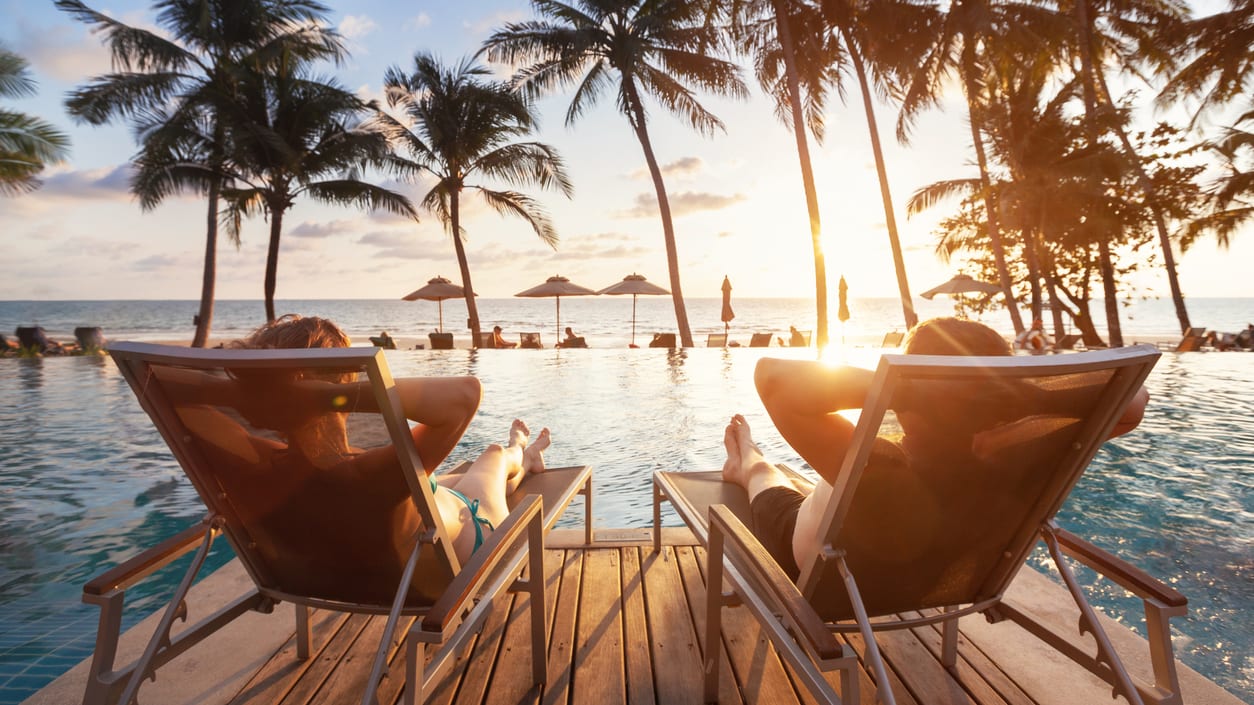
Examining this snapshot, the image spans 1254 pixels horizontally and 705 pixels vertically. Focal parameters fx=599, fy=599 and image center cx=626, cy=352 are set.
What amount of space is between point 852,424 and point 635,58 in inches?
608

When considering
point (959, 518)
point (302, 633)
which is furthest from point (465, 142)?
point (959, 518)

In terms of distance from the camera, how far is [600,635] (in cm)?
216

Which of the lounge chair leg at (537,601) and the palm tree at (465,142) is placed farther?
the palm tree at (465,142)

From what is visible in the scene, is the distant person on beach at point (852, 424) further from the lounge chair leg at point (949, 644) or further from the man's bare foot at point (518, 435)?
the man's bare foot at point (518, 435)

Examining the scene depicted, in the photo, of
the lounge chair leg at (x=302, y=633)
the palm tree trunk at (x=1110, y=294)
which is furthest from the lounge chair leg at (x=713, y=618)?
the palm tree trunk at (x=1110, y=294)

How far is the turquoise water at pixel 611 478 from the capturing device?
2.98m

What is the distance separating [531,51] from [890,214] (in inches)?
398

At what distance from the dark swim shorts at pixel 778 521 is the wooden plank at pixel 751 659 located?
9.2 inches

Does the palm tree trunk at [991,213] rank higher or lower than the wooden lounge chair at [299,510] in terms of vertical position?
higher

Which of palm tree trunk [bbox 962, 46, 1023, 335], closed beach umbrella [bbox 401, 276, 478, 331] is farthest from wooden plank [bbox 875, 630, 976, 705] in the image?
closed beach umbrella [bbox 401, 276, 478, 331]

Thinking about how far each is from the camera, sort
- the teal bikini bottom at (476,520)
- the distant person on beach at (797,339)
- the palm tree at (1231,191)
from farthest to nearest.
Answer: the distant person on beach at (797,339)
the palm tree at (1231,191)
the teal bikini bottom at (476,520)

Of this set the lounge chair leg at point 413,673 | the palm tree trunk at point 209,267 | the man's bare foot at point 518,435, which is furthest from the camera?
the palm tree trunk at point 209,267

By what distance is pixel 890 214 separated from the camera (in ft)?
46.0

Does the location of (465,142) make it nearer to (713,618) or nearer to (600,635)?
(600,635)
